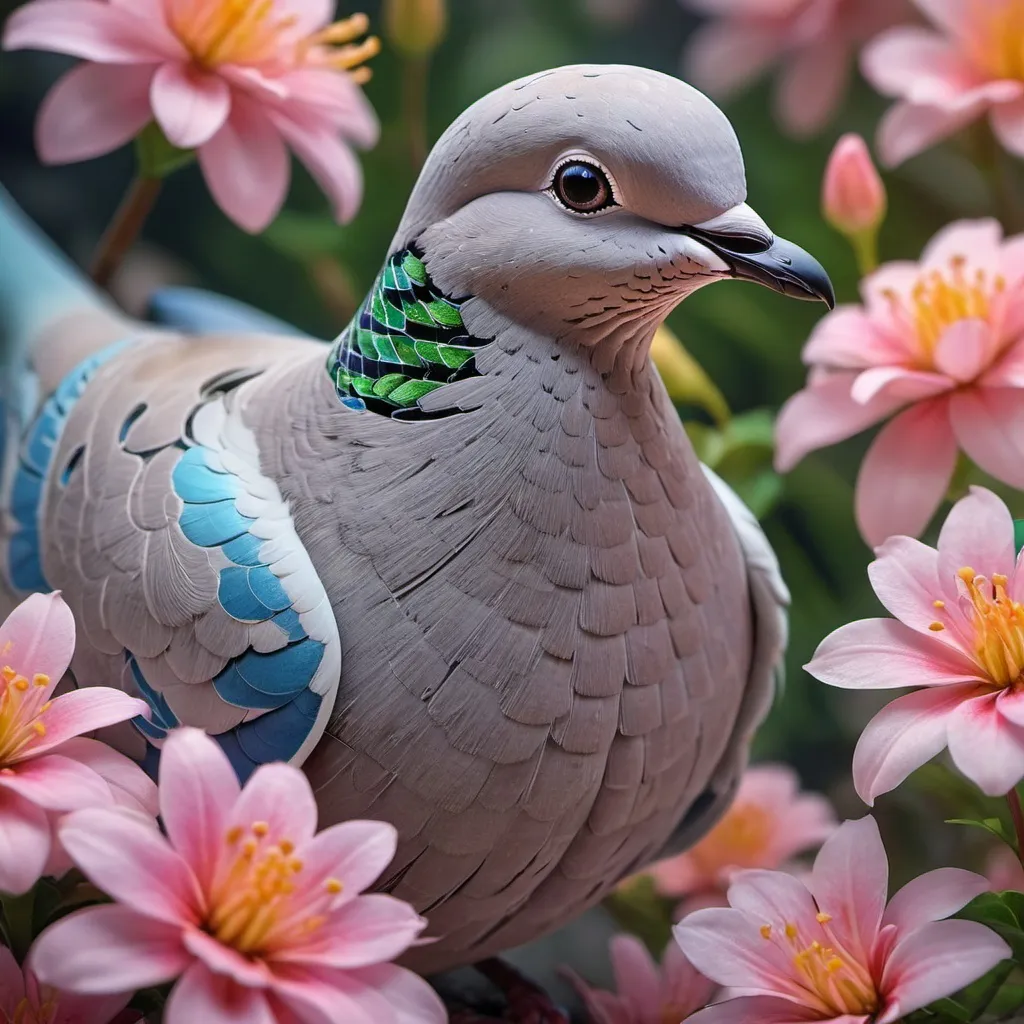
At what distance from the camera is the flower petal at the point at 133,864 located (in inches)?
16.0

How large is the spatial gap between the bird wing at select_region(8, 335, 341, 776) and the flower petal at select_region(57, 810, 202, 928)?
0.09 meters

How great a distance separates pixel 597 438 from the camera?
1.71ft

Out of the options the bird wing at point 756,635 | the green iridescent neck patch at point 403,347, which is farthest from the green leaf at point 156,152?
the bird wing at point 756,635

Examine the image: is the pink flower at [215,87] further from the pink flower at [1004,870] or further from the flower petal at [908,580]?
the pink flower at [1004,870]

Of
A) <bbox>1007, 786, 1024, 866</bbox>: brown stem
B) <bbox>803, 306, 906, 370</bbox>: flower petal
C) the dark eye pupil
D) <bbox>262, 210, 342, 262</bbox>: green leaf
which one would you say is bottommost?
<bbox>1007, 786, 1024, 866</bbox>: brown stem

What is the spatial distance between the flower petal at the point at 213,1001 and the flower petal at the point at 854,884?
0.71 feet

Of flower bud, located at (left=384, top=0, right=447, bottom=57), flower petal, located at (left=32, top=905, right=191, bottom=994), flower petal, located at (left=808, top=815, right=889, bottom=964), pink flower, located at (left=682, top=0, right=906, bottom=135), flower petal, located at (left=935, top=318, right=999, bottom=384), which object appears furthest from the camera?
pink flower, located at (left=682, top=0, right=906, bottom=135)

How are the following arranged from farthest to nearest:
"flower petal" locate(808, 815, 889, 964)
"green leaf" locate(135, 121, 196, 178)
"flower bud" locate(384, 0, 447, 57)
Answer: "flower bud" locate(384, 0, 447, 57) → "green leaf" locate(135, 121, 196, 178) → "flower petal" locate(808, 815, 889, 964)

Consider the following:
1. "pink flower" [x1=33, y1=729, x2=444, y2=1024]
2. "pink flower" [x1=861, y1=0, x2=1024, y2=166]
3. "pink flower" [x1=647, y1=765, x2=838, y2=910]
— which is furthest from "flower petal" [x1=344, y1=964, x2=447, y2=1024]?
"pink flower" [x1=861, y1=0, x2=1024, y2=166]

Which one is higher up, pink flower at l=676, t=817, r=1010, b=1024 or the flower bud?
the flower bud

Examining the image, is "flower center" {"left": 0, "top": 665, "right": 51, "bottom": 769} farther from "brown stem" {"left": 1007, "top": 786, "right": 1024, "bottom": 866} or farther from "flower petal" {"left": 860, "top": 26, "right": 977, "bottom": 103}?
"flower petal" {"left": 860, "top": 26, "right": 977, "bottom": 103}

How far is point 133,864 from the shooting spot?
1.36 ft

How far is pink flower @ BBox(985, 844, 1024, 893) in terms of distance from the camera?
0.67m

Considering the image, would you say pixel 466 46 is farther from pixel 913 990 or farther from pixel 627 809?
pixel 913 990
